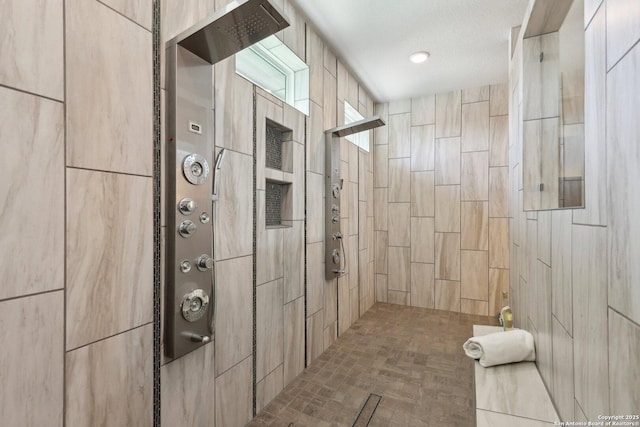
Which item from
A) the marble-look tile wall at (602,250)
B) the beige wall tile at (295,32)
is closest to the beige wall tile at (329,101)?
the beige wall tile at (295,32)

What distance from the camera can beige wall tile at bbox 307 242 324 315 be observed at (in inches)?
100

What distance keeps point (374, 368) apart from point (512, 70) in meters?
2.93

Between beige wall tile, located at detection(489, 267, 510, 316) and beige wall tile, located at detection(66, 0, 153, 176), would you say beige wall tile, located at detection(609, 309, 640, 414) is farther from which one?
beige wall tile, located at detection(489, 267, 510, 316)

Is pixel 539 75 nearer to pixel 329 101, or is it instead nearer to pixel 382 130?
pixel 329 101

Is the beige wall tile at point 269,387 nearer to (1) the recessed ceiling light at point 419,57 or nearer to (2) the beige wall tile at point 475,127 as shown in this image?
(1) the recessed ceiling light at point 419,57

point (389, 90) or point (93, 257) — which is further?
point (389, 90)

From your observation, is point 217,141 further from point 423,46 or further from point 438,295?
point 438,295

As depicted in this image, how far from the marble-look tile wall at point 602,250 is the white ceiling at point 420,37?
1.60m

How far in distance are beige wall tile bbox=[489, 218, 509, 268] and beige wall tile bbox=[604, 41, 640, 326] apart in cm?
321

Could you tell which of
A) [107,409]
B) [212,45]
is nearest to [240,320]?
[107,409]

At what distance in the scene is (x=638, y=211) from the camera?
2.29ft

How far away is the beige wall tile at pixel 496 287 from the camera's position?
369 centimetres

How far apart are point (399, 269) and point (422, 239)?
1.84 ft

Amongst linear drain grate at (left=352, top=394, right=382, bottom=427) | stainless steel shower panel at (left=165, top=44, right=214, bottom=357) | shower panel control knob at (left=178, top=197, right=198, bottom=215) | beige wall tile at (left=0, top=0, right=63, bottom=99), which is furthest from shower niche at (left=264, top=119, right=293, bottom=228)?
linear drain grate at (left=352, top=394, right=382, bottom=427)
